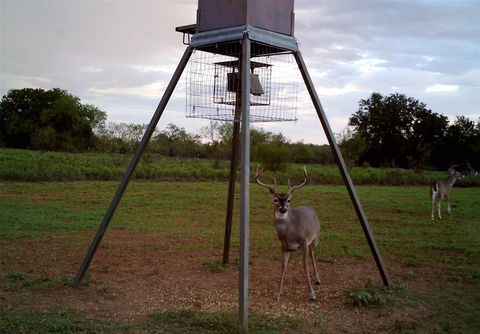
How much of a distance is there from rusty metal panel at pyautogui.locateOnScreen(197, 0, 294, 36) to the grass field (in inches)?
130

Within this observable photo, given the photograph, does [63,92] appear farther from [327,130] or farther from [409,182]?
[327,130]

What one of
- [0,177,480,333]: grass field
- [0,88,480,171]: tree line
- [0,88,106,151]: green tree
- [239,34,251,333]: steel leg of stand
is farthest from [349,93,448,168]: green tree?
[239,34,251,333]: steel leg of stand

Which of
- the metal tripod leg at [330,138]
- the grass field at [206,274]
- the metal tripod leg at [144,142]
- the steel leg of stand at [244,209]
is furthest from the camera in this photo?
the metal tripod leg at [330,138]

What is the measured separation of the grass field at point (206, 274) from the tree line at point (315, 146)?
19790 mm

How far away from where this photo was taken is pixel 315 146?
43.2 metres

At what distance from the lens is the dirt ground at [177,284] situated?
251 inches

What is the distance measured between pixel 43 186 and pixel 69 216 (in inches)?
264

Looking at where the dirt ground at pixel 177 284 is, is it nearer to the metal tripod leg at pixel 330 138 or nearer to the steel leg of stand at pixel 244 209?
the metal tripod leg at pixel 330 138

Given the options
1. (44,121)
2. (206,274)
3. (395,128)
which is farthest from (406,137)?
(206,274)

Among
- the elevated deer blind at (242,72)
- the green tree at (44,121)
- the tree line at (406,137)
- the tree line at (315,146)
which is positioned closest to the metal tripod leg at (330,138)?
the elevated deer blind at (242,72)

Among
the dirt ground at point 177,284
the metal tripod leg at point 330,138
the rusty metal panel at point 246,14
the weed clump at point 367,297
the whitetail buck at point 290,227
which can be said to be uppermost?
the rusty metal panel at point 246,14

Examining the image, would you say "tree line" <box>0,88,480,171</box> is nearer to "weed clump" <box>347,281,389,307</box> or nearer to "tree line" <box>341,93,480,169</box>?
"tree line" <box>341,93,480,169</box>

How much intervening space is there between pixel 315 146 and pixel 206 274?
117 feet

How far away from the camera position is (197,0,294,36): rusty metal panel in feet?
20.8
